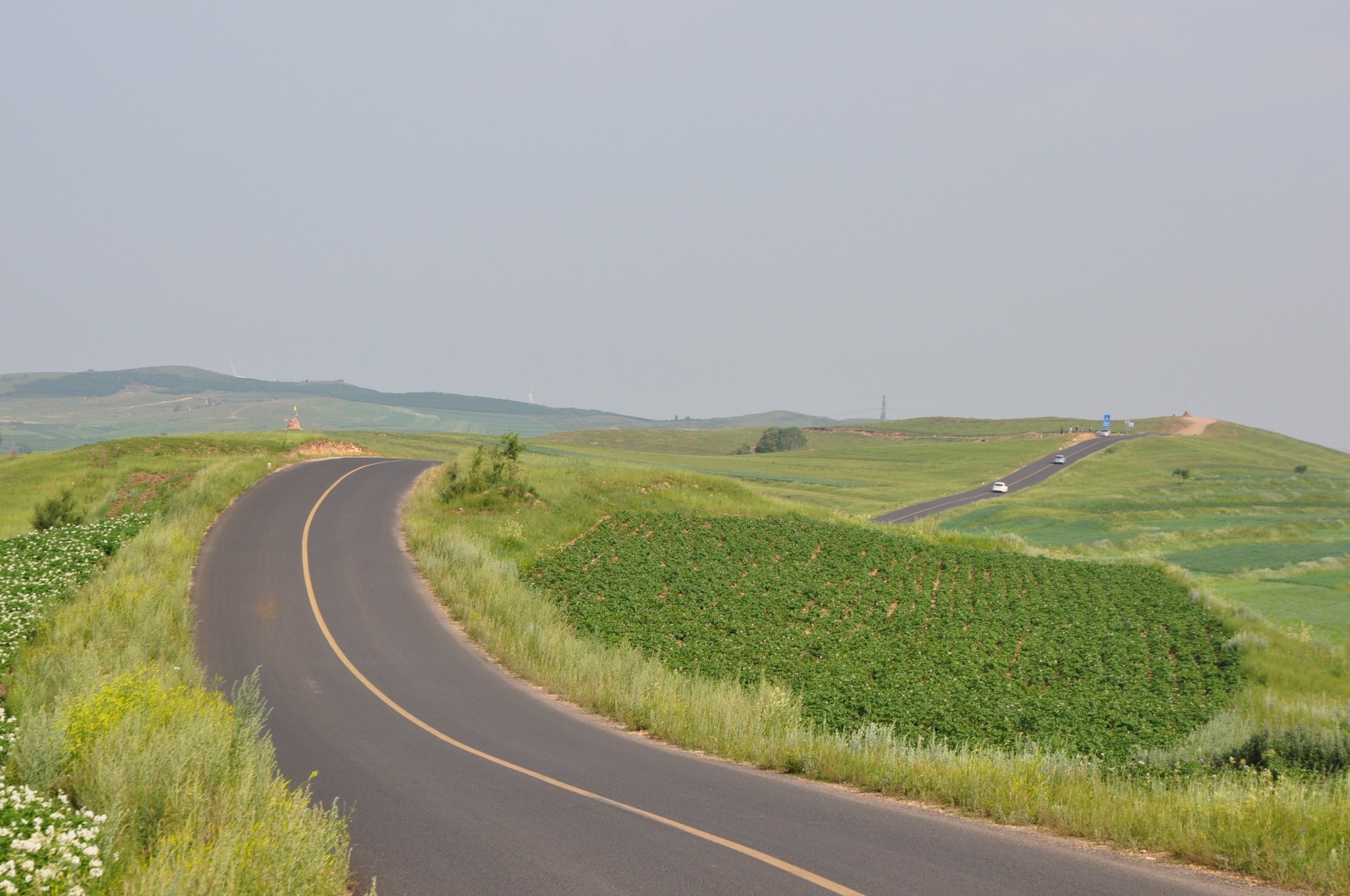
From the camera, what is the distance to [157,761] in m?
8.35

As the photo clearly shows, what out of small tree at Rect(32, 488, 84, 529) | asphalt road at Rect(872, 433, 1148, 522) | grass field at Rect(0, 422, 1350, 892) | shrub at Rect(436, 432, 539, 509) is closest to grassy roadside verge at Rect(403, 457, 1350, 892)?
grass field at Rect(0, 422, 1350, 892)

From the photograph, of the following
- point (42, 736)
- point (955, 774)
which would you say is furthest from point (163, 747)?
point (955, 774)

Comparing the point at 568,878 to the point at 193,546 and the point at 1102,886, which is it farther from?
the point at 193,546

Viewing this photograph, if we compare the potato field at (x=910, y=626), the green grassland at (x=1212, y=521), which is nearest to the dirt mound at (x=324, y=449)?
the potato field at (x=910, y=626)

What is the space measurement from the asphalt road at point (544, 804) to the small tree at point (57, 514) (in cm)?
1839

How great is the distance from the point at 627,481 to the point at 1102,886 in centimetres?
3699

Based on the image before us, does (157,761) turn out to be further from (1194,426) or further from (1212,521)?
(1194,426)

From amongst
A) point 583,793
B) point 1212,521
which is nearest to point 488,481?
point 583,793

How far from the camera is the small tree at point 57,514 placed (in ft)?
112

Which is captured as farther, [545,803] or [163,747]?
[545,803]

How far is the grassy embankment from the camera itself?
6609 millimetres

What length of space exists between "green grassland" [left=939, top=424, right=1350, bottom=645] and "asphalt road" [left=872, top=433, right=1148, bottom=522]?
103 inches

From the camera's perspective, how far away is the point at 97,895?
20.1 feet

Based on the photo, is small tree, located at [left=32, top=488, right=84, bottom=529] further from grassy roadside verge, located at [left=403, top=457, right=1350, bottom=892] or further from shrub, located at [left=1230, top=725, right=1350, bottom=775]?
shrub, located at [left=1230, top=725, right=1350, bottom=775]
